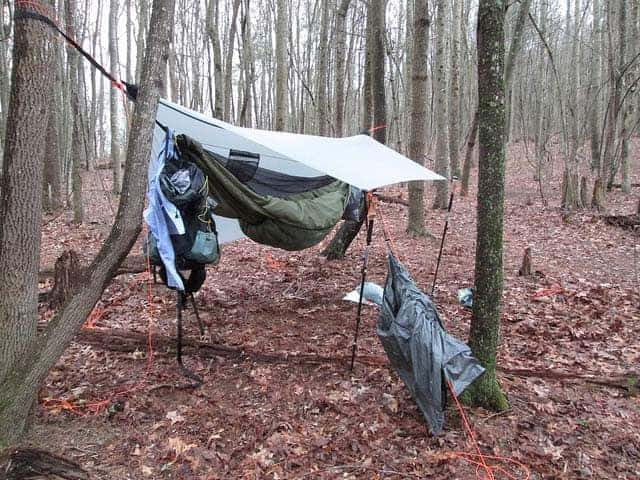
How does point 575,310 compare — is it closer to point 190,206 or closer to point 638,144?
point 190,206

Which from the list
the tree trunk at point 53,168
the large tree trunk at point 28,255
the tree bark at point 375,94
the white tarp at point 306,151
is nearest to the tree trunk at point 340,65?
the tree bark at point 375,94

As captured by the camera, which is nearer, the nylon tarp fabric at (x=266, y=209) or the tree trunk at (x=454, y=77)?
the nylon tarp fabric at (x=266, y=209)

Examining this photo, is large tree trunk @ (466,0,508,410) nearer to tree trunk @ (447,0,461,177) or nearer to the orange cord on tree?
the orange cord on tree

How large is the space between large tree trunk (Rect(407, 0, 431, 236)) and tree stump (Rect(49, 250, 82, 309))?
12.9 feet

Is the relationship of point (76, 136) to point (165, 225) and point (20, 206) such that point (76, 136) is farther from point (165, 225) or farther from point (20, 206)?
point (20, 206)

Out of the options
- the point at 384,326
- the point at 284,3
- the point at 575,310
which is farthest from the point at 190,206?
the point at 284,3

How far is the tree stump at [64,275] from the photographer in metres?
3.72

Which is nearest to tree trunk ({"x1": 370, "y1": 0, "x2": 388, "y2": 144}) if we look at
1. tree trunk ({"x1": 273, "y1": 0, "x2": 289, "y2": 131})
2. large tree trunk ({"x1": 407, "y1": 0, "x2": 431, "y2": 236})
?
large tree trunk ({"x1": 407, "y1": 0, "x2": 431, "y2": 236})

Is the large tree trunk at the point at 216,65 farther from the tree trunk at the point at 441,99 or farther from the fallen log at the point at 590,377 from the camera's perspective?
the fallen log at the point at 590,377

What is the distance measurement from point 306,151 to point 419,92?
116 inches

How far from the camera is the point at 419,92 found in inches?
222

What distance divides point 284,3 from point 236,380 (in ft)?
19.2

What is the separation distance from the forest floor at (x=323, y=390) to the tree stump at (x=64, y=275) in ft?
0.67

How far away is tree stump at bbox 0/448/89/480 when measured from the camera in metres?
1.93
